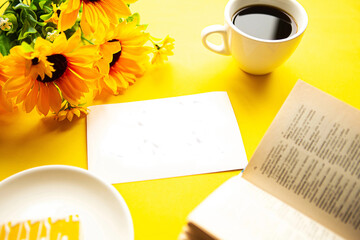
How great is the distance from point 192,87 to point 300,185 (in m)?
0.26

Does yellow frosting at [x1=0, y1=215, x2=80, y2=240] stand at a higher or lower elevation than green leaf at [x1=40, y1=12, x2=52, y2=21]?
lower

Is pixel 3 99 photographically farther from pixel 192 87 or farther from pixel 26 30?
pixel 192 87

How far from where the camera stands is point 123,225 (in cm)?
44

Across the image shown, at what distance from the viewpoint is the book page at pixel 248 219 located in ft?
1.32

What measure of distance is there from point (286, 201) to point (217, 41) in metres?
0.35

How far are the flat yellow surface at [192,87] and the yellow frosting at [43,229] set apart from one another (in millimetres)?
80

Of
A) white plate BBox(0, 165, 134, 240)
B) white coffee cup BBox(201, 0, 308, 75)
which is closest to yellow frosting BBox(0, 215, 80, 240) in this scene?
white plate BBox(0, 165, 134, 240)

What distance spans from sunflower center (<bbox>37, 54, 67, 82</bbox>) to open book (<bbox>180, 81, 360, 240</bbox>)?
0.27 m

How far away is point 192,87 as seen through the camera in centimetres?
63

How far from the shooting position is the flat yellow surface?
510mm

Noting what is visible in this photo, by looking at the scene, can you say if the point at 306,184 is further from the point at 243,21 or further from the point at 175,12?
the point at 175,12

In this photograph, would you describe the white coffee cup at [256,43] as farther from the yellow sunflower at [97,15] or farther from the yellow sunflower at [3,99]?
the yellow sunflower at [3,99]

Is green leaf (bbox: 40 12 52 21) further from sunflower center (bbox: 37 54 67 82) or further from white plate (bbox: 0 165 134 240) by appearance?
white plate (bbox: 0 165 134 240)

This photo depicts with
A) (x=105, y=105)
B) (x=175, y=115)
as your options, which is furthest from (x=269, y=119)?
(x=105, y=105)
